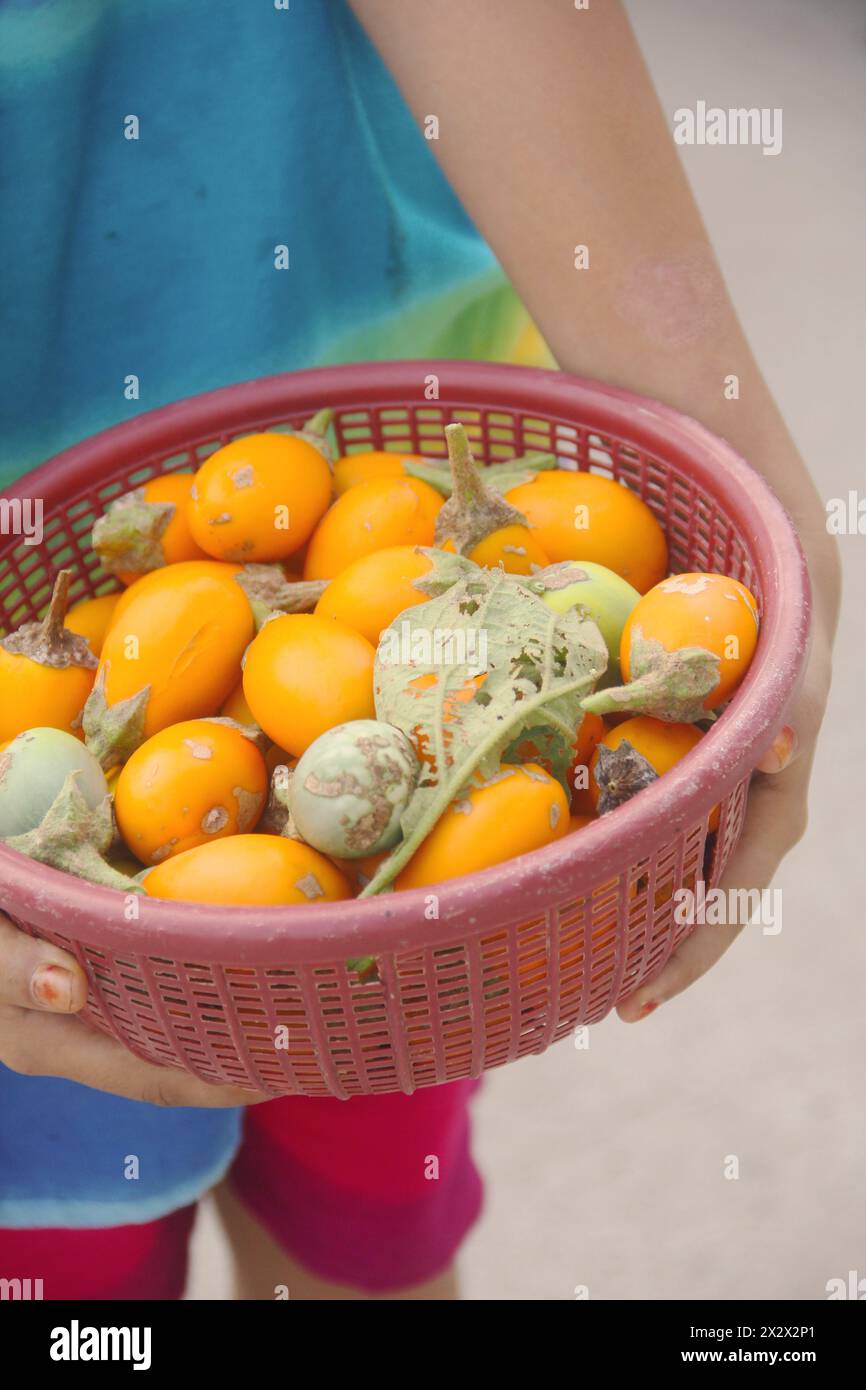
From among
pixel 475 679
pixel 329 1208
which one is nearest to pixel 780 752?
pixel 475 679

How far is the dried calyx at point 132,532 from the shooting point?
0.94 meters

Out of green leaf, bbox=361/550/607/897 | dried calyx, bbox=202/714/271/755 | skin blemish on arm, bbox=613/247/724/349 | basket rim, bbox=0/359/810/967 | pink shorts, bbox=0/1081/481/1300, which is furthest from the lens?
pink shorts, bbox=0/1081/481/1300

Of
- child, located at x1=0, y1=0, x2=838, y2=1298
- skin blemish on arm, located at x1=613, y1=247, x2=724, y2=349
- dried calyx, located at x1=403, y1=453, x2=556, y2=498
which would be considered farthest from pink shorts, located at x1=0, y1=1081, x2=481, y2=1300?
skin blemish on arm, located at x1=613, y1=247, x2=724, y2=349

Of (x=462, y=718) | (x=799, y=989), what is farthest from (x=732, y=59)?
(x=462, y=718)

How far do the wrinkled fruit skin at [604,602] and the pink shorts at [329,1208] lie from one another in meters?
0.51

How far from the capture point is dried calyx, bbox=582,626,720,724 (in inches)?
29.3

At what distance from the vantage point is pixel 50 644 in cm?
87

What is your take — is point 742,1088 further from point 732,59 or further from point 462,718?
point 732,59

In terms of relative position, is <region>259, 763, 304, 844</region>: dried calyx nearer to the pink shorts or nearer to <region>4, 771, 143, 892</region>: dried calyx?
<region>4, 771, 143, 892</region>: dried calyx

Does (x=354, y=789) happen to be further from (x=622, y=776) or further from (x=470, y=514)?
(x=470, y=514)

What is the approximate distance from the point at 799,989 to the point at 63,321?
1.10 meters

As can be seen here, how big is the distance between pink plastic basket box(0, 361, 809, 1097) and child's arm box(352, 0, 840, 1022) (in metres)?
0.07

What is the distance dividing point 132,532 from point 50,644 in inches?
4.6

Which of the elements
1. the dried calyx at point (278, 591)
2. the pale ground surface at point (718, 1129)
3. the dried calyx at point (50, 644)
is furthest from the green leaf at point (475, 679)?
the pale ground surface at point (718, 1129)
